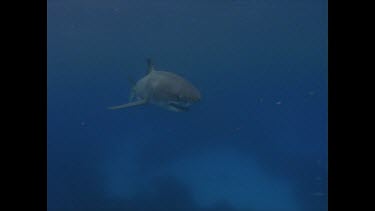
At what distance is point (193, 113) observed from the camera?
1491 cm

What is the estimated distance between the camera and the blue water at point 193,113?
10.2 m

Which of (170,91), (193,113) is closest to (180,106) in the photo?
(170,91)

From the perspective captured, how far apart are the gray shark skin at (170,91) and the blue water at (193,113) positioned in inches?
121

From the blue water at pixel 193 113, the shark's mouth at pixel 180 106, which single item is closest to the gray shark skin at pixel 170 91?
the shark's mouth at pixel 180 106

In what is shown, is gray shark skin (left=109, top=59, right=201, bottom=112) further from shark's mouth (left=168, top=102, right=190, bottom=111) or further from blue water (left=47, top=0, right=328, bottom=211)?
blue water (left=47, top=0, right=328, bottom=211)

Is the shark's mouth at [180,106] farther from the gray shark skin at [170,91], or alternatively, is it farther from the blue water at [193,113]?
the blue water at [193,113]

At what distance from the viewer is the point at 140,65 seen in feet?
70.1

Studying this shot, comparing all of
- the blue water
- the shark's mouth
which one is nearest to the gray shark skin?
the shark's mouth

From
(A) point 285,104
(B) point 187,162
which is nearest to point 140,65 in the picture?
(A) point 285,104

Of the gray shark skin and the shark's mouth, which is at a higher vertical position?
the gray shark skin

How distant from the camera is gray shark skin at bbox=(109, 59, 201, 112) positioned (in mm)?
6395

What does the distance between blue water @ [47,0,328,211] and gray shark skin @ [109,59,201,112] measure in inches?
121
